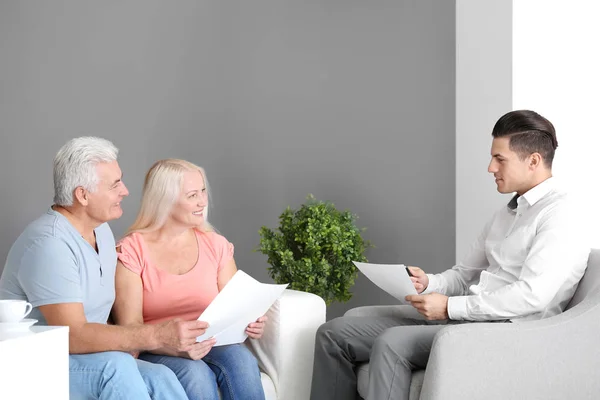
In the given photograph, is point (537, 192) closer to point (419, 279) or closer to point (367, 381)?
point (419, 279)

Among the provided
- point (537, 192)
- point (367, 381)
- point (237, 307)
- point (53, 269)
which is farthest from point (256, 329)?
point (537, 192)

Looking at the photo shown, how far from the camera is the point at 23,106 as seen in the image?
13.6ft

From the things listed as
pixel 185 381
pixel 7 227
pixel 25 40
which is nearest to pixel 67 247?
pixel 185 381

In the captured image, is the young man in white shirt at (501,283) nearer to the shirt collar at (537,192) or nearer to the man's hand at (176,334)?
the shirt collar at (537,192)

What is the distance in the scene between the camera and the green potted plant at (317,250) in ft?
12.1

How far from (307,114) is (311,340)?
1946 mm

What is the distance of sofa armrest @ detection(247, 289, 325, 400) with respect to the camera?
279 centimetres

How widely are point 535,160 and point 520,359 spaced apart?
729mm

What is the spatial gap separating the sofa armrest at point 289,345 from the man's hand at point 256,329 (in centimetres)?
5

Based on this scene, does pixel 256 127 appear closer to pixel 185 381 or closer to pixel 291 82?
pixel 291 82

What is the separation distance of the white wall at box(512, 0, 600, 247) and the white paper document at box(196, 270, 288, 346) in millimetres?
1545

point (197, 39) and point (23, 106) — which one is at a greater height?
point (197, 39)

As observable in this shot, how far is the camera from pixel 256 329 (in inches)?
108

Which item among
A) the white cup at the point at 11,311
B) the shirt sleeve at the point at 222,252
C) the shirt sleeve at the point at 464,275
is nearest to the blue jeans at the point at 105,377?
the white cup at the point at 11,311
